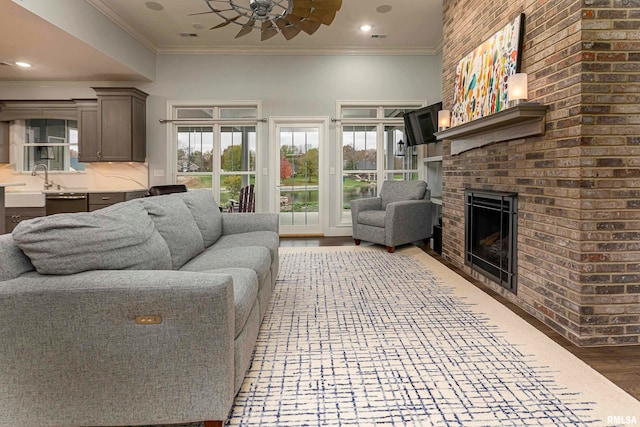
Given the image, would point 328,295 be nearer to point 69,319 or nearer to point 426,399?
point 426,399

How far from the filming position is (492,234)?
141 inches

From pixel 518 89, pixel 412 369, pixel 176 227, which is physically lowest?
pixel 412 369

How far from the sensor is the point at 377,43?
623 centimetres

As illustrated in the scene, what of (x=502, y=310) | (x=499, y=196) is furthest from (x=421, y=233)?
(x=502, y=310)

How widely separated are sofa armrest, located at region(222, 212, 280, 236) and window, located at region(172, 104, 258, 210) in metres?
3.02

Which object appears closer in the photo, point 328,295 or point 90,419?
point 90,419

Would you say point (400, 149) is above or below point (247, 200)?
above

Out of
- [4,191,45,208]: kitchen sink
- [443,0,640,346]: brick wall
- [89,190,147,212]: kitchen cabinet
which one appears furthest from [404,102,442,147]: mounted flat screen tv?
[4,191,45,208]: kitchen sink

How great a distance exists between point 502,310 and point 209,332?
234 cm

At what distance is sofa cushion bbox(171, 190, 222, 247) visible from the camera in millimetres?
3039

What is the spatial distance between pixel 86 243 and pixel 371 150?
18.5ft

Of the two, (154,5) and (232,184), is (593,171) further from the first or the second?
(232,184)

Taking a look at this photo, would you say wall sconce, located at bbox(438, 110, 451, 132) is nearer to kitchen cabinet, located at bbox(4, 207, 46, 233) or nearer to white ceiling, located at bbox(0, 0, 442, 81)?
white ceiling, located at bbox(0, 0, 442, 81)

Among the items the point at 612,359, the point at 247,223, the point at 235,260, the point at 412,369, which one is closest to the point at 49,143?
the point at 247,223
